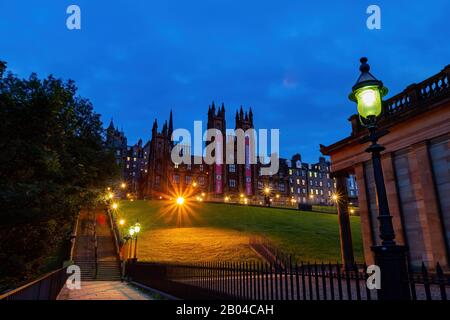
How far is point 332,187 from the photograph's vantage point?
130375 millimetres

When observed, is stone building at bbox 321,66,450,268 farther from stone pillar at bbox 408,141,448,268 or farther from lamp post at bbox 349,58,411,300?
lamp post at bbox 349,58,411,300

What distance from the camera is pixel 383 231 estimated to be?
4891 mm

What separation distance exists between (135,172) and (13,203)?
4874 inches

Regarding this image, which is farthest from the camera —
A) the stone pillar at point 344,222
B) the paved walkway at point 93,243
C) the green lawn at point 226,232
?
the green lawn at point 226,232

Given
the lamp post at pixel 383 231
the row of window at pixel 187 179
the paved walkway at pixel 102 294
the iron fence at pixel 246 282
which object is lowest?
the paved walkway at pixel 102 294

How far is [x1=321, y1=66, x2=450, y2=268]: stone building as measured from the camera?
12617mm

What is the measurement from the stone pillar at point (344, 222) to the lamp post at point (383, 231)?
482 inches

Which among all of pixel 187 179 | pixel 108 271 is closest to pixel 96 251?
pixel 108 271

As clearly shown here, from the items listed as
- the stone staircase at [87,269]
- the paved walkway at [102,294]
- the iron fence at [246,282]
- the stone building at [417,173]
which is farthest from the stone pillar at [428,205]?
the stone staircase at [87,269]

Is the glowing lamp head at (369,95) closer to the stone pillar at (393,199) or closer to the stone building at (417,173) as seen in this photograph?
the stone building at (417,173)

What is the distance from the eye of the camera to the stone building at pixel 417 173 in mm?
12617

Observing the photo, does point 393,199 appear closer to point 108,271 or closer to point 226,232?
point 108,271
